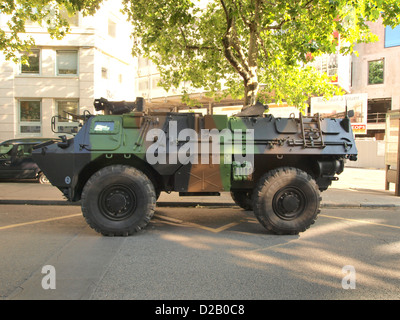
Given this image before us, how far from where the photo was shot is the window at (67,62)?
17.2 metres

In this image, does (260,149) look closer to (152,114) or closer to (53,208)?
(152,114)

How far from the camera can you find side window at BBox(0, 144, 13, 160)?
36.6 ft

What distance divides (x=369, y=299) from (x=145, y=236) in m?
3.22

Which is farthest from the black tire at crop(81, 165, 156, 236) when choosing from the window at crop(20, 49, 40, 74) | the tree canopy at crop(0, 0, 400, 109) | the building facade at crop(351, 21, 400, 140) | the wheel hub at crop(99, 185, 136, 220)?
the building facade at crop(351, 21, 400, 140)

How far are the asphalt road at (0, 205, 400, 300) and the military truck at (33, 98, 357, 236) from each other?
443 millimetres

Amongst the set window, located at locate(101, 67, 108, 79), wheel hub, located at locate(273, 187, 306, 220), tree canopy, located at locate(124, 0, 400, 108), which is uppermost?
window, located at locate(101, 67, 108, 79)

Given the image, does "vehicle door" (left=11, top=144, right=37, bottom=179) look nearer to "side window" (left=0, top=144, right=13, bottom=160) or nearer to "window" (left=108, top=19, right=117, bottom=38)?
"side window" (left=0, top=144, right=13, bottom=160)

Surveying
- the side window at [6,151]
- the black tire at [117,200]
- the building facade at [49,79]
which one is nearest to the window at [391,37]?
the building facade at [49,79]

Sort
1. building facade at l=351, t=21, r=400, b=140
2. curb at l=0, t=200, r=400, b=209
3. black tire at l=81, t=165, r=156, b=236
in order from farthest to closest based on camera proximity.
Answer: building facade at l=351, t=21, r=400, b=140, curb at l=0, t=200, r=400, b=209, black tire at l=81, t=165, r=156, b=236

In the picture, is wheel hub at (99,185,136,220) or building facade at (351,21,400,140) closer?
wheel hub at (99,185,136,220)

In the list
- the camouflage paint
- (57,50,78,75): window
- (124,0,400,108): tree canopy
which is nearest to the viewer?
the camouflage paint

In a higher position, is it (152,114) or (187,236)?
(152,114)
